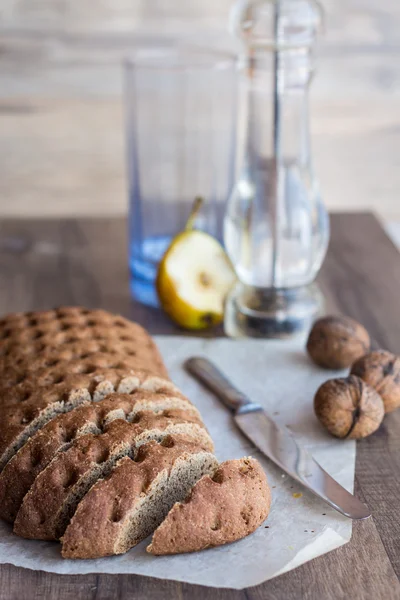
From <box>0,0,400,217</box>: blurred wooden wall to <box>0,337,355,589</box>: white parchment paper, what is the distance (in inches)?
58.2

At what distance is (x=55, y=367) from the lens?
1168 millimetres

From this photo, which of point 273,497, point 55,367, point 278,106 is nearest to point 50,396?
point 55,367

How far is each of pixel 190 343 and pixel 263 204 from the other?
0.29 meters

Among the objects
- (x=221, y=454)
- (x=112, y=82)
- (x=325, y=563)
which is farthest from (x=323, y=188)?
(x=325, y=563)

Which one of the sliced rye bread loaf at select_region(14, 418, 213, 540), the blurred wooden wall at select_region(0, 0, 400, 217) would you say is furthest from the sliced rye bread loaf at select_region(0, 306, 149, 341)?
the blurred wooden wall at select_region(0, 0, 400, 217)

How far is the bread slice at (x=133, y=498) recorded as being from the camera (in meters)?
0.93

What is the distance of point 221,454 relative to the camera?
1.18 meters

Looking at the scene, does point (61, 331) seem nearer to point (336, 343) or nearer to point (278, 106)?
point (336, 343)

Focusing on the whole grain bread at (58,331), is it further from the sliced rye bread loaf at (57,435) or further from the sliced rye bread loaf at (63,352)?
the sliced rye bread loaf at (57,435)

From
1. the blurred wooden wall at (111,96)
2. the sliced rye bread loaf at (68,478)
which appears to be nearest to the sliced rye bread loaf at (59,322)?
the sliced rye bread loaf at (68,478)

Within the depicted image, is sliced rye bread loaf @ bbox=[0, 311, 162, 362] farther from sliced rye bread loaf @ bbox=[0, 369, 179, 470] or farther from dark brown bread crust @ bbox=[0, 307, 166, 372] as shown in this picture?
sliced rye bread loaf @ bbox=[0, 369, 179, 470]

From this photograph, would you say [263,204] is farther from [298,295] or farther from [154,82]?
[154,82]

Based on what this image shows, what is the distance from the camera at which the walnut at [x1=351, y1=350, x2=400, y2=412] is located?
4.11ft

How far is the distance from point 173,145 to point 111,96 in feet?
3.95
